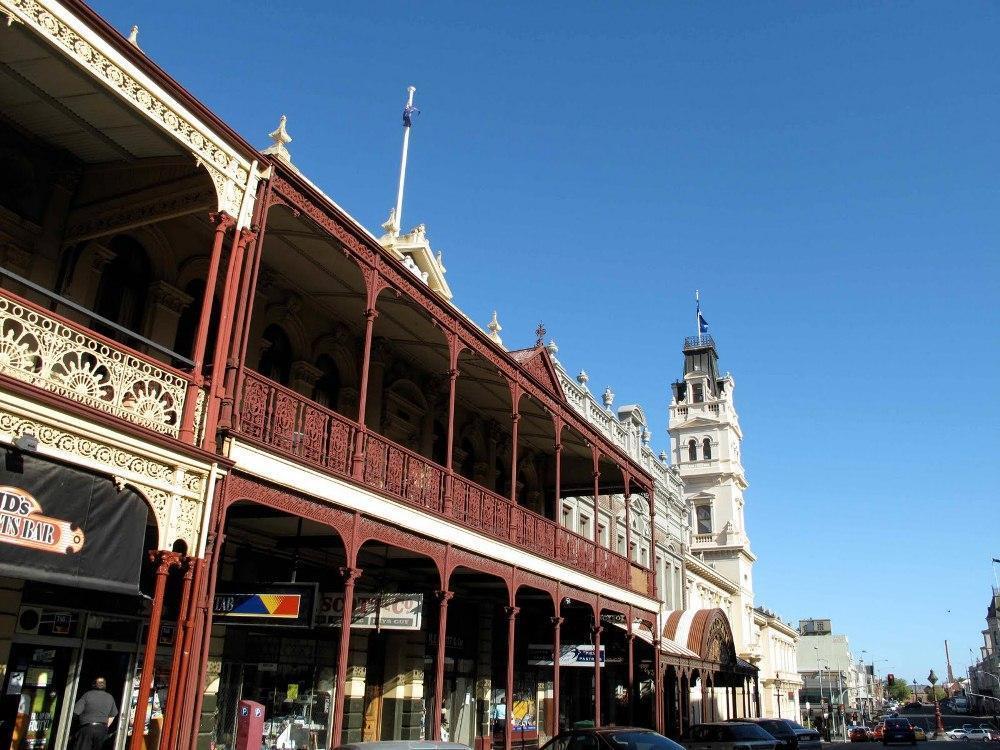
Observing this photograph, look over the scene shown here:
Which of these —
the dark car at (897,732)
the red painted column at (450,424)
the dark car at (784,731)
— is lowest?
the dark car at (897,732)

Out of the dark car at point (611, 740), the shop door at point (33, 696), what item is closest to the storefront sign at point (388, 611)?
the dark car at point (611, 740)

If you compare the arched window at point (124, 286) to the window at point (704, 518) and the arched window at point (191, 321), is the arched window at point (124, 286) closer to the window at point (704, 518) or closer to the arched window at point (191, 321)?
the arched window at point (191, 321)

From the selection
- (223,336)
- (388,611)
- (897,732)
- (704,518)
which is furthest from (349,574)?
(704,518)

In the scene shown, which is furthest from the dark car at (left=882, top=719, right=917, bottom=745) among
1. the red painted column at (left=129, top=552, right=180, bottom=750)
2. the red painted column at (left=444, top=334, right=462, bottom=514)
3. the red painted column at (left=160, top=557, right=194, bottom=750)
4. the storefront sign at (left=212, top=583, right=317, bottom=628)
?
the red painted column at (left=129, top=552, right=180, bottom=750)

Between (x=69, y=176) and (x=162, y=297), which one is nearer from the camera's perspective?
(x=69, y=176)

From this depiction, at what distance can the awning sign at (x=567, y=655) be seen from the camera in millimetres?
21250

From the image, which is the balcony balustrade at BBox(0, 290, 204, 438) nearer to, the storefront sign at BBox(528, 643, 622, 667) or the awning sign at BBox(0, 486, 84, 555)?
the awning sign at BBox(0, 486, 84, 555)

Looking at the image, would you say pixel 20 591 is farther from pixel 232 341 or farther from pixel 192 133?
pixel 192 133

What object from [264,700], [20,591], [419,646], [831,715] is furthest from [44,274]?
[831,715]

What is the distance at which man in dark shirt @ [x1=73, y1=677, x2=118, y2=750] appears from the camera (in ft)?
35.0

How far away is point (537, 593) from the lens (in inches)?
816

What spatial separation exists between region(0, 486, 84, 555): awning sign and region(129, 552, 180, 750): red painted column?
2.89 feet

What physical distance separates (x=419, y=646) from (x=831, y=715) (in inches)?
3075

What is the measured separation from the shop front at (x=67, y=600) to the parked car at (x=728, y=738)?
12.2 meters
